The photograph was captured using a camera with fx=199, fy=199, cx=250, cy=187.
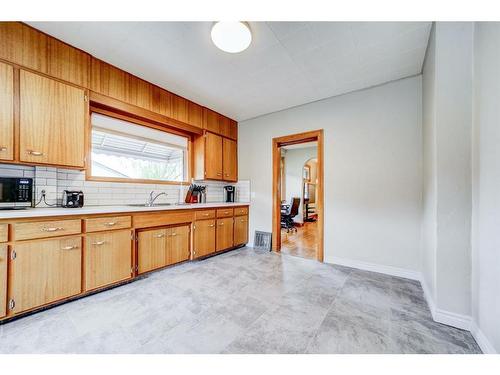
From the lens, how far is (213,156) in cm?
361

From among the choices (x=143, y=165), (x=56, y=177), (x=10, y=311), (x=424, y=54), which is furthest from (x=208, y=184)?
(x=424, y=54)

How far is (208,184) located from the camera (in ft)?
12.8

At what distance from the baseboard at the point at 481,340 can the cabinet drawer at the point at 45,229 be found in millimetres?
3184

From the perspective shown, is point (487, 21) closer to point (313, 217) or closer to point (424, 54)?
point (424, 54)

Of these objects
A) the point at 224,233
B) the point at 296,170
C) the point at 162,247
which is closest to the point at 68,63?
the point at 162,247

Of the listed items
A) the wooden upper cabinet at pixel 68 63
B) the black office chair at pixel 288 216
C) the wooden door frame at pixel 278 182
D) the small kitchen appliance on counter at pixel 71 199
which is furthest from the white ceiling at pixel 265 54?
the black office chair at pixel 288 216

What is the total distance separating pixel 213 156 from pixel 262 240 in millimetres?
1787

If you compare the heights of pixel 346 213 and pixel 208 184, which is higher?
pixel 208 184

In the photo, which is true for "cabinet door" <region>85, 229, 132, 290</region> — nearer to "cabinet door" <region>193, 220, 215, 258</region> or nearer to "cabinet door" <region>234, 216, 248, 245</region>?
"cabinet door" <region>193, 220, 215, 258</region>

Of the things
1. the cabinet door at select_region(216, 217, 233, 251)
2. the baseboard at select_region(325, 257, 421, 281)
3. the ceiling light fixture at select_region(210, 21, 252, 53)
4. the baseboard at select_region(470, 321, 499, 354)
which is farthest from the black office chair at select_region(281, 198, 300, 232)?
the ceiling light fixture at select_region(210, 21, 252, 53)

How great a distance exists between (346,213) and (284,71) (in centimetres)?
211

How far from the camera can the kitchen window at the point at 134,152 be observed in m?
2.58

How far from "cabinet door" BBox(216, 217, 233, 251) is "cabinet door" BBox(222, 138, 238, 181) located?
886 millimetres

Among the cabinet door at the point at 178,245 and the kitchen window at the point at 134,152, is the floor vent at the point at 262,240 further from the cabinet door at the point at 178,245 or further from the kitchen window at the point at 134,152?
the kitchen window at the point at 134,152
